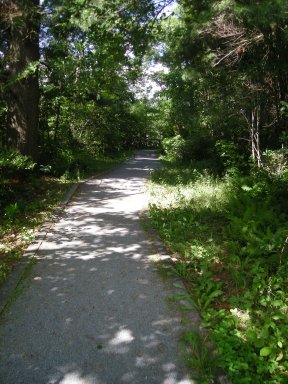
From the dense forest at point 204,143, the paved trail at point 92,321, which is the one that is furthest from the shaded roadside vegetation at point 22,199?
the paved trail at point 92,321

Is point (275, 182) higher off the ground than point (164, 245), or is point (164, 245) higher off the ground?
point (275, 182)

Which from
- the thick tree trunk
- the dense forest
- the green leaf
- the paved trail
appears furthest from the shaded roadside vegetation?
the green leaf

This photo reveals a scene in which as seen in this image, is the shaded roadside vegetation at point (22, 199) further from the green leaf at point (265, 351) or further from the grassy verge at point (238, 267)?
the green leaf at point (265, 351)

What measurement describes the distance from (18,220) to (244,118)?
7.83 metres

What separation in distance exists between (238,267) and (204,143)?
1092cm

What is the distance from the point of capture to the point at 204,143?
591 inches

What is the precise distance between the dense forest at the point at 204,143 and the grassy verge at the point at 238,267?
0.7 inches

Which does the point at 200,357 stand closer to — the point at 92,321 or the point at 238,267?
the point at 92,321

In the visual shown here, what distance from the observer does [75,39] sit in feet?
39.9

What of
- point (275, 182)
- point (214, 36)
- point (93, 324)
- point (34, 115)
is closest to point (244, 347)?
point (93, 324)

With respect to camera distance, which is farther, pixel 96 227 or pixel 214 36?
pixel 214 36

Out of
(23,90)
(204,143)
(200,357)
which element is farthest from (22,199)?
(204,143)

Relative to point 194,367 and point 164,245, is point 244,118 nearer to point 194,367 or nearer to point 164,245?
point 164,245

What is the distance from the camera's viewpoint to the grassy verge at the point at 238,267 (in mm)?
3018
